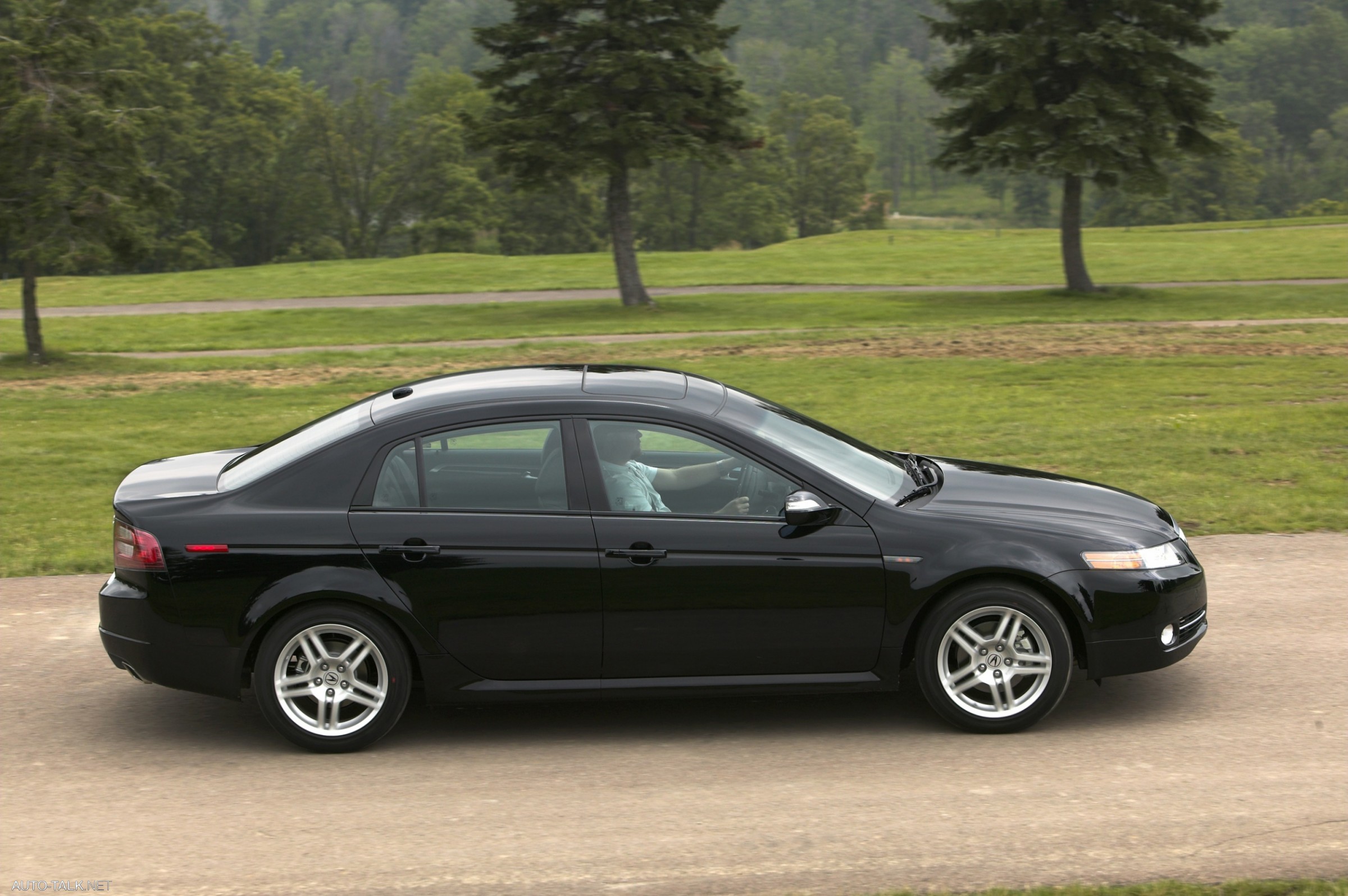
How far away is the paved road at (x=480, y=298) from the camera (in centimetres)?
3659

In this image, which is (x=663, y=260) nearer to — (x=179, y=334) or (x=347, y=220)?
(x=179, y=334)

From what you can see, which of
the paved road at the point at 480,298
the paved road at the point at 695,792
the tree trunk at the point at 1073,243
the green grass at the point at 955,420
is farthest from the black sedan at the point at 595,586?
the paved road at the point at 480,298

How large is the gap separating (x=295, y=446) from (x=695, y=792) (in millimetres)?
2380

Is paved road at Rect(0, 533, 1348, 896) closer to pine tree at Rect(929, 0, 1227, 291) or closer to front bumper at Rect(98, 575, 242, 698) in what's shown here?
front bumper at Rect(98, 575, 242, 698)

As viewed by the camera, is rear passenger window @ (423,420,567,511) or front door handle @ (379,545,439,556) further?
rear passenger window @ (423,420,567,511)

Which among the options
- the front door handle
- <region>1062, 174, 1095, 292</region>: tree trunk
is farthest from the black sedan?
<region>1062, 174, 1095, 292</region>: tree trunk

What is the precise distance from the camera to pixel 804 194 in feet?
346

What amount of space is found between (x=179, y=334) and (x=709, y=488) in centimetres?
2796

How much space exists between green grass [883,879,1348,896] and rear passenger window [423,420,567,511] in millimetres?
2225

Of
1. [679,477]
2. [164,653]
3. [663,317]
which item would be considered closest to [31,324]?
[663,317]

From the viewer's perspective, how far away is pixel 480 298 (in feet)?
132

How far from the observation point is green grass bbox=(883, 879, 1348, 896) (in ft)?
13.3

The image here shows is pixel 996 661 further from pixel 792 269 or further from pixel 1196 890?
pixel 792 269

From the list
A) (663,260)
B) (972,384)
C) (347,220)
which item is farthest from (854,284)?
(347,220)
